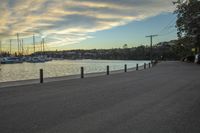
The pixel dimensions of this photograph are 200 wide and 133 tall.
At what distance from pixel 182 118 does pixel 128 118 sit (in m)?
1.45

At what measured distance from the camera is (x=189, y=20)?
6719 cm

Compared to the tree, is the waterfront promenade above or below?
below

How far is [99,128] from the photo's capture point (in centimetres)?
762

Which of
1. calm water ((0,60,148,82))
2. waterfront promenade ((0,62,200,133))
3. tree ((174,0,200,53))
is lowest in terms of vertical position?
calm water ((0,60,148,82))

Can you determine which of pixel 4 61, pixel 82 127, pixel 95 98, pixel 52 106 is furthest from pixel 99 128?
pixel 4 61

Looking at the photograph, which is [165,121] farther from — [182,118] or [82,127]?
[82,127]

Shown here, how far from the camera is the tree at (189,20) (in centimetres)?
6606

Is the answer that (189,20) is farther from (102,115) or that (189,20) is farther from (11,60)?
(11,60)

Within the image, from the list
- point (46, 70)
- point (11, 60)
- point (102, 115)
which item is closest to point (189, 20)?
point (46, 70)

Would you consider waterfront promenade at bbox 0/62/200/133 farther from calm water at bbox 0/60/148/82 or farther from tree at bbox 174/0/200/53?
tree at bbox 174/0/200/53

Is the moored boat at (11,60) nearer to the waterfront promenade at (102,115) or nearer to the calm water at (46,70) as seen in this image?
the calm water at (46,70)

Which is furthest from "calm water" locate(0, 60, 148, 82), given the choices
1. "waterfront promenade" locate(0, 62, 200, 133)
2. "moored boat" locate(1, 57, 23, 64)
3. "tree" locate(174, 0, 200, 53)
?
"moored boat" locate(1, 57, 23, 64)

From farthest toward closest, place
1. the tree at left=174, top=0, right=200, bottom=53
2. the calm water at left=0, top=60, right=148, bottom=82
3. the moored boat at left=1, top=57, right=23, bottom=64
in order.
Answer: the moored boat at left=1, top=57, right=23, bottom=64
the tree at left=174, top=0, right=200, bottom=53
the calm water at left=0, top=60, right=148, bottom=82

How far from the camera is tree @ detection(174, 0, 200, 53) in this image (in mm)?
66062
